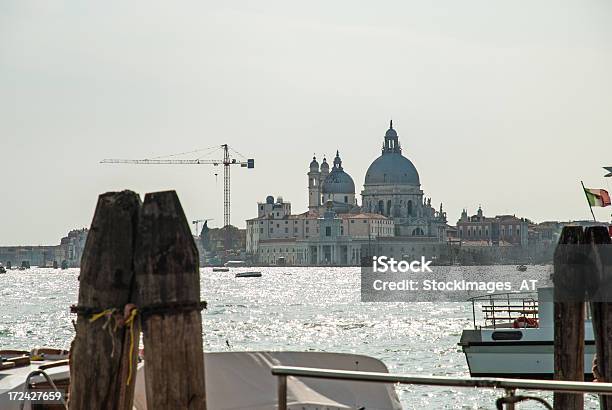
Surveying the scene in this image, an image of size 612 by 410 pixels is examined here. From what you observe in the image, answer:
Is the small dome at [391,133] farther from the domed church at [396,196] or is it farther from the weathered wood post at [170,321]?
the weathered wood post at [170,321]

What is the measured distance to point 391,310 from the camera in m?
51.2

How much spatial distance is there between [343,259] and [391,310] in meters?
89.8

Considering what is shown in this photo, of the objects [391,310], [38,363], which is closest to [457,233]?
[391,310]

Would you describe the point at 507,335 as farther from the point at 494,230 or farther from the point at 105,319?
the point at 494,230

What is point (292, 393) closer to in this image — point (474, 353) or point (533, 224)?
point (474, 353)

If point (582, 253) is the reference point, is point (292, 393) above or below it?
below

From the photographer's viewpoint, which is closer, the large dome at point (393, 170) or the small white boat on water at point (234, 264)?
the large dome at point (393, 170)

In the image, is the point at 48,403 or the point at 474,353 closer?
the point at 48,403

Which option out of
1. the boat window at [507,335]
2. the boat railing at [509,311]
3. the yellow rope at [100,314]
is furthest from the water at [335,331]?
the yellow rope at [100,314]

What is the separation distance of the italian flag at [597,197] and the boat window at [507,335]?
2.13 meters

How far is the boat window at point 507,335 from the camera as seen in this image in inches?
653

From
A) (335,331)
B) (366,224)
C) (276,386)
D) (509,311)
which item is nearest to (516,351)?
(509,311)

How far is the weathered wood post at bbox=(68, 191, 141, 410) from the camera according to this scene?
5.18 m

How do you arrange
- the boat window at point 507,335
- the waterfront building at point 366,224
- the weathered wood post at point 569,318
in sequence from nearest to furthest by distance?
the weathered wood post at point 569,318 < the boat window at point 507,335 < the waterfront building at point 366,224
